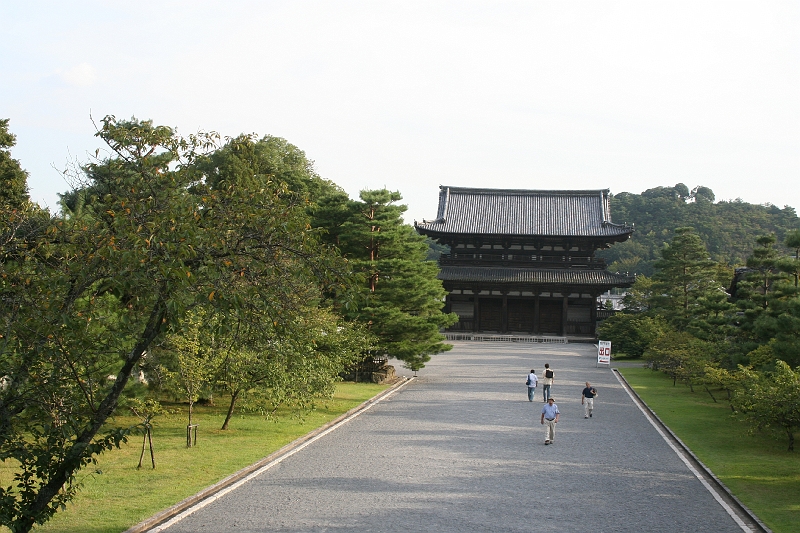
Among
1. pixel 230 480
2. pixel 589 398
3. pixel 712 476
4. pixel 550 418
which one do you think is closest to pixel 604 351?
pixel 589 398

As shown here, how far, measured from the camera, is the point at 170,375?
56.6 ft

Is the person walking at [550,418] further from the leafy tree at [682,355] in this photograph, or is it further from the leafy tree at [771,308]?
the leafy tree at [682,355]

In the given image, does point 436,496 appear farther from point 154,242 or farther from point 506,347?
point 506,347

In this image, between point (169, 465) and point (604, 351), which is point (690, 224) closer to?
point (604, 351)

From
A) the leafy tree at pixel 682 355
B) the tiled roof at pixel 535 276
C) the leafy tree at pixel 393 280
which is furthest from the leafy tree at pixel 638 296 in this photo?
the leafy tree at pixel 393 280

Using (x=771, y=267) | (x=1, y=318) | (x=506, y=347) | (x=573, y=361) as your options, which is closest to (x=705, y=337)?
(x=771, y=267)

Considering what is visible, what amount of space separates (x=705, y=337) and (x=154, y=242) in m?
28.7

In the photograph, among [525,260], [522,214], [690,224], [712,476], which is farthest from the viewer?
[690,224]

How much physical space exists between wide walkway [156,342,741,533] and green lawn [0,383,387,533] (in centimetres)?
102

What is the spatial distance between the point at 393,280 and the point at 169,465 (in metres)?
17.1

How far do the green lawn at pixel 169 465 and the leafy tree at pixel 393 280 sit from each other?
6952mm

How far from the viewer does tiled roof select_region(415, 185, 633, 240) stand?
195 ft

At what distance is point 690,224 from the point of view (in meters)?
103

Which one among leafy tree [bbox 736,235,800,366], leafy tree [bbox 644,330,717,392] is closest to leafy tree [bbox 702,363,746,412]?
leafy tree [bbox 736,235,800,366]
